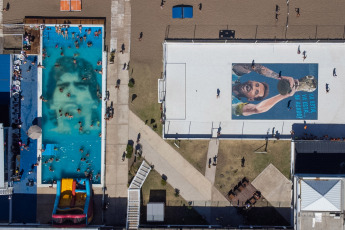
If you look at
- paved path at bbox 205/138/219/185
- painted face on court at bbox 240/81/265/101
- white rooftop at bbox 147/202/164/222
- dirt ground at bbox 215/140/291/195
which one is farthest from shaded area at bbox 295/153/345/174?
white rooftop at bbox 147/202/164/222

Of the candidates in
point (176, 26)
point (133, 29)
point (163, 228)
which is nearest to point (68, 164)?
point (163, 228)

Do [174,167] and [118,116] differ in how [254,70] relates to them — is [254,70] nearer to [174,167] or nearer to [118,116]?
[174,167]

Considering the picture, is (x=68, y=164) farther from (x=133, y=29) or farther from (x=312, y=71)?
(x=312, y=71)

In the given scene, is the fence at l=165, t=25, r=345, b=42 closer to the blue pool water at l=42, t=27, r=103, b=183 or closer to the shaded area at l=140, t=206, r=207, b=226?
the blue pool water at l=42, t=27, r=103, b=183

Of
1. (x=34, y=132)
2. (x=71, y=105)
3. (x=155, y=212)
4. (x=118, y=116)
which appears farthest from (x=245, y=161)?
(x=34, y=132)

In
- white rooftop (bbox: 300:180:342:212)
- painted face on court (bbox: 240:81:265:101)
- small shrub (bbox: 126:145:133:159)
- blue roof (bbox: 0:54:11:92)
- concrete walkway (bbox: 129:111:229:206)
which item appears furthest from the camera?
concrete walkway (bbox: 129:111:229:206)

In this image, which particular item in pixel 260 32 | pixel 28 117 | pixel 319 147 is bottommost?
pixel 319 147
